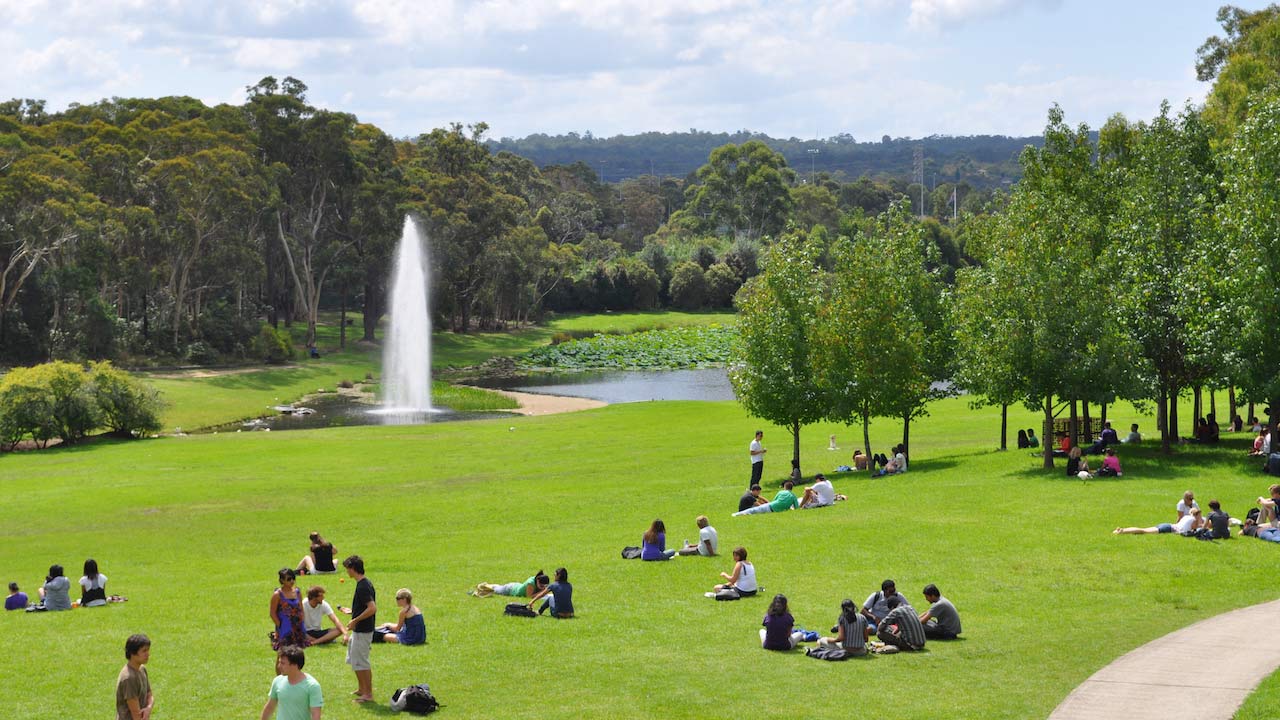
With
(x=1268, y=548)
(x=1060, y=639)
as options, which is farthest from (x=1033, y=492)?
(x=1060, y=639)

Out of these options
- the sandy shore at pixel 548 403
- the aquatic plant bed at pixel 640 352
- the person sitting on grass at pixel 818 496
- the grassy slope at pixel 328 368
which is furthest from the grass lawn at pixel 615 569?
the aquatic plant bed at pixel 640 352

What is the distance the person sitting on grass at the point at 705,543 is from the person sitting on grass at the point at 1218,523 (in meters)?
10.9

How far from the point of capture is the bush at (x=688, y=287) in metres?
165

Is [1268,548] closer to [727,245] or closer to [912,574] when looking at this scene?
[912,574]

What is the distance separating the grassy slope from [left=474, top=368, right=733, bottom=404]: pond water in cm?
842

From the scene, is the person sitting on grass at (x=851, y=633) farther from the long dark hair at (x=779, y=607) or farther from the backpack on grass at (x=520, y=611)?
the backpack on grass at (x=520, y=611)

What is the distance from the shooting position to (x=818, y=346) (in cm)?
4344

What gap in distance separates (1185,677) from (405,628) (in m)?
12.0

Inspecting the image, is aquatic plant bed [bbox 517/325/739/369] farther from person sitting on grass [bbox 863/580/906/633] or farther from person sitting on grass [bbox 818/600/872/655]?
person sitting on grass [bbox 818/600/872/655]

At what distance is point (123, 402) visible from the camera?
200 feet

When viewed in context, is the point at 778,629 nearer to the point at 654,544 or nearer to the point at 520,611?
the point at 520,611

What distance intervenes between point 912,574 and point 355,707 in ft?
40.9

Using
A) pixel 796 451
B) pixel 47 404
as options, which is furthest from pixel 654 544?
pixel 47 404

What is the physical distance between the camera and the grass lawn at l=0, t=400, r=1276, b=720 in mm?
18141
